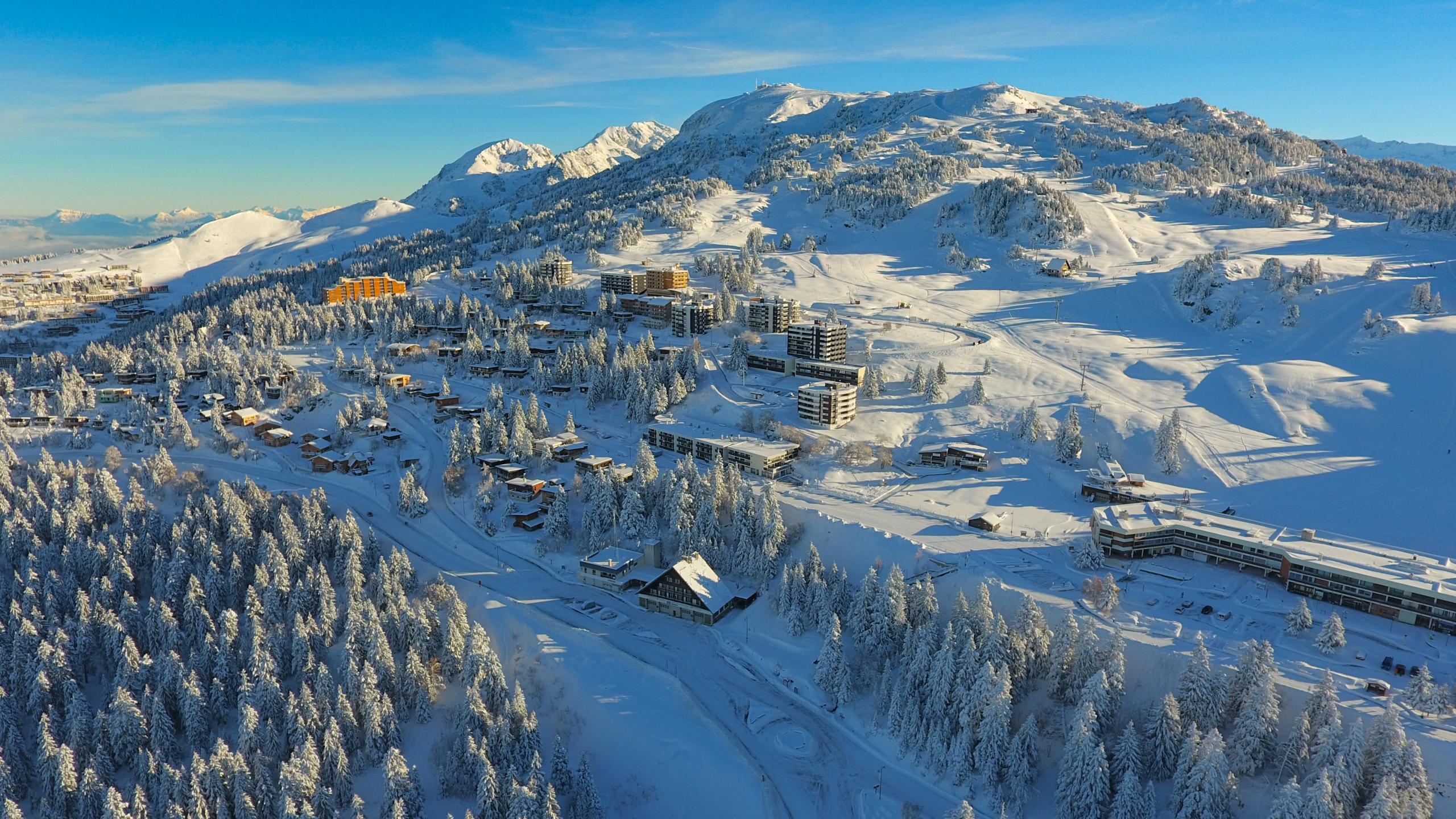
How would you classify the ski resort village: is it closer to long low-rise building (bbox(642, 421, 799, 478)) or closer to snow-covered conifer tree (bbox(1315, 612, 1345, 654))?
snow-covered conifer tree (bbox(1315, 612, 1345, 654))

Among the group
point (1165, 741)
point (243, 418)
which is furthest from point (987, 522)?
point (243, 418)

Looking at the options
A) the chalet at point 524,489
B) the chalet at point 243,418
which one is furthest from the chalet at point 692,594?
the chalet at point 243,418

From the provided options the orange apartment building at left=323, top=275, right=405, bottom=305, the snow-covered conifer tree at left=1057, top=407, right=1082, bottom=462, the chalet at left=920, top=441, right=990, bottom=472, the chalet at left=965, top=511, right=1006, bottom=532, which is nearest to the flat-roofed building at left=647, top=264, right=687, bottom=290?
the orange apartment building at left=323, top=275, right=405, bottom=305

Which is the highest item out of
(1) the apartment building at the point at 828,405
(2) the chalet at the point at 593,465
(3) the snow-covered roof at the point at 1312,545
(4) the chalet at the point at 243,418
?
(1) the apartment building at the point at 828,405

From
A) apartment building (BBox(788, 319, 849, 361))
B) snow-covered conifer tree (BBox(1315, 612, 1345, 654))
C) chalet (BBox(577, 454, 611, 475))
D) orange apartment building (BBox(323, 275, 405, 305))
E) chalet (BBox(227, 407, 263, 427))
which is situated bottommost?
snow-covered conifer tree (BBox(1315, 612, 1345, 654))

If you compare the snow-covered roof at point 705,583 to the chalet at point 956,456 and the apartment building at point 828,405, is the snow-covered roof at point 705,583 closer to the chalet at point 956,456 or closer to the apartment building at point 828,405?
the chalet at point 956,456

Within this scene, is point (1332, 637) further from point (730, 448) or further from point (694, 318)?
point (694, 318)
